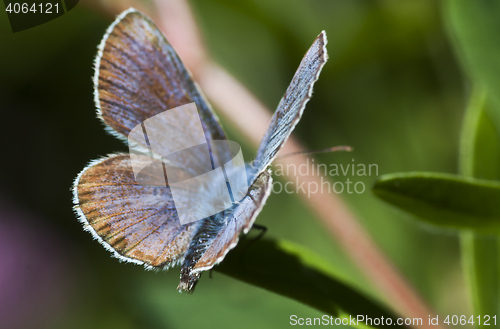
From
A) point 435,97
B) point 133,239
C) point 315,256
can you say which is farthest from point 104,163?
point 435,97

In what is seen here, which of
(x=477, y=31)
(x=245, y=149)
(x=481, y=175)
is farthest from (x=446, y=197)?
(x=245, y=149)

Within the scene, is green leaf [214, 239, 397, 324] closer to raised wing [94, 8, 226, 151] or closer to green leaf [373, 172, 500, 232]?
green leaf [373, 172, 500, 232]

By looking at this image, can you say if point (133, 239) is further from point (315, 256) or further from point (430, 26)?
point (430, 26)

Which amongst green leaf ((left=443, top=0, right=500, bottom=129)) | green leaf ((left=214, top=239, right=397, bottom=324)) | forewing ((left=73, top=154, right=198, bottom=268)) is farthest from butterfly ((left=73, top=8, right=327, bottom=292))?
green leaf ((left=443, top=0, right=500, bottom=129))

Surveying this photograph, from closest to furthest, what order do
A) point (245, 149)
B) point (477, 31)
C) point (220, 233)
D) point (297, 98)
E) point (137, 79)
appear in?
point (297, 98) < point (220, 233) < point (477, 31) < point (137, 79) < point (245, 149)

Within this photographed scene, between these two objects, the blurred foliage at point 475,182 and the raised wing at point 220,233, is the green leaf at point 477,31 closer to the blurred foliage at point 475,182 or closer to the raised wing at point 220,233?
the blurred foliage at point 475,182

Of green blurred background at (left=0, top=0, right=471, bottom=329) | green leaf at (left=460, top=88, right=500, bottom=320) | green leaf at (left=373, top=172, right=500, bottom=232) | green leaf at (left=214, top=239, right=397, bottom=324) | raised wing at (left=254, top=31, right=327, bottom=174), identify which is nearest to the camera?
raised wing at (left=254, top=31, right=327, bottom=174)

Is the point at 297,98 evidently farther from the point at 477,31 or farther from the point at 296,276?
the point at 477,31
